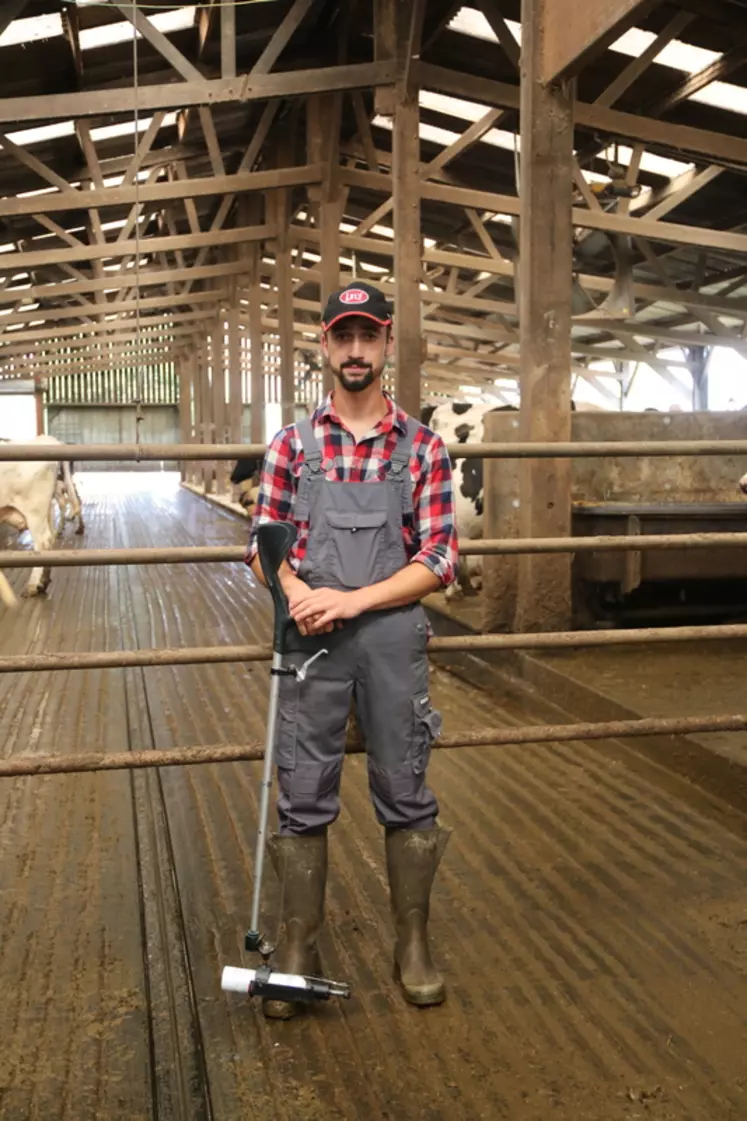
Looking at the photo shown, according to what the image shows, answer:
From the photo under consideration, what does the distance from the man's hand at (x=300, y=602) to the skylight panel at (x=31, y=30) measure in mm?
7664

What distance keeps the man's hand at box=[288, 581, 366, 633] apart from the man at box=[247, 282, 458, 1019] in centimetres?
4

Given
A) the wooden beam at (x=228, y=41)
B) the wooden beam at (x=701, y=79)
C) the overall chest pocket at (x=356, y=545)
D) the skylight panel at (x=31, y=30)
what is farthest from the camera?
the wooden beam at (x=701, y=79)

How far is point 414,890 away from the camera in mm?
2207

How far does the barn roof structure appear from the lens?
775cm

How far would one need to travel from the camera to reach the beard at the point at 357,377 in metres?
2.13

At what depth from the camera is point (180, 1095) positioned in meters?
1.86

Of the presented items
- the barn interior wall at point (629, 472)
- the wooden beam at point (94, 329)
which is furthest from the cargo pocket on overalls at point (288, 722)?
the wooden beam at point (94, 329)

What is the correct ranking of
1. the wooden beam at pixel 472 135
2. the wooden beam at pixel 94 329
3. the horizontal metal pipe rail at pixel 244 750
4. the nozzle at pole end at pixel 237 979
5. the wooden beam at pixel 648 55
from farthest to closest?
the wooden beam at pixel 94 329, the wooden beam at pixel 472 135, the wooden beam at pixel 648 55, the horizontal metal pipe rail at pixel 244 750, the nozzle at pole end at pixel 237 979

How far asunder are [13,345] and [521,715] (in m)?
21.9

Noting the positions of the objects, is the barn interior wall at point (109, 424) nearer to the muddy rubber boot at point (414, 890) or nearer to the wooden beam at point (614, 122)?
the wooden beam at point (614, 122)

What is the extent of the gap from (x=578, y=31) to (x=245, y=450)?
2566mm

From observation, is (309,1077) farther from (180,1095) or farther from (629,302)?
(629,302)

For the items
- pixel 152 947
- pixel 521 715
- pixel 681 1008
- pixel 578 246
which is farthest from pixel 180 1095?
pixel 578 246

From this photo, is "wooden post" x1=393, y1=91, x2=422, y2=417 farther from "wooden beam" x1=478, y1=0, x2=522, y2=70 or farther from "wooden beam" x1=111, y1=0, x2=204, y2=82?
"wooden beam" x1=111, y1=0, x2=204, y2=82
